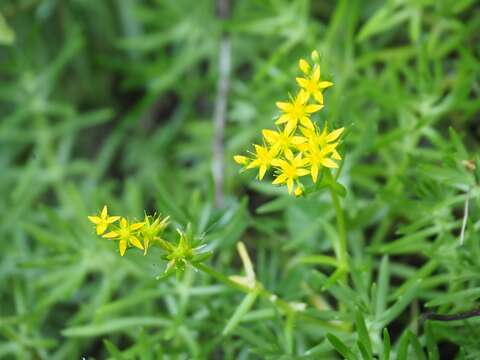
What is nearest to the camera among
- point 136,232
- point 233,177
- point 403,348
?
point 136,232

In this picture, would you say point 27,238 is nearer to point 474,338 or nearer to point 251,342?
point 251,342

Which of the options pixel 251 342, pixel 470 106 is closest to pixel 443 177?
pixel 470 106

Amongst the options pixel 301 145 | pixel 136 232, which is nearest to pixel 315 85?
pixel 301 145

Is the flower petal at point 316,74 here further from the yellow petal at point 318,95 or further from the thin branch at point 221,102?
the thin branch at point 221,102

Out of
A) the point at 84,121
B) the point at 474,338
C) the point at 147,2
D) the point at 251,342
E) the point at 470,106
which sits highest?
the point at 147,2

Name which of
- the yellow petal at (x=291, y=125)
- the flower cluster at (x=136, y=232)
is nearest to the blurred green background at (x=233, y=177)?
the yellow petal at (x=291, y=125)

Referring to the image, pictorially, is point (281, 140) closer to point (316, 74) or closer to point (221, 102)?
point (316, 74)

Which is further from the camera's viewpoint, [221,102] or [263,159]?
[221,102]
